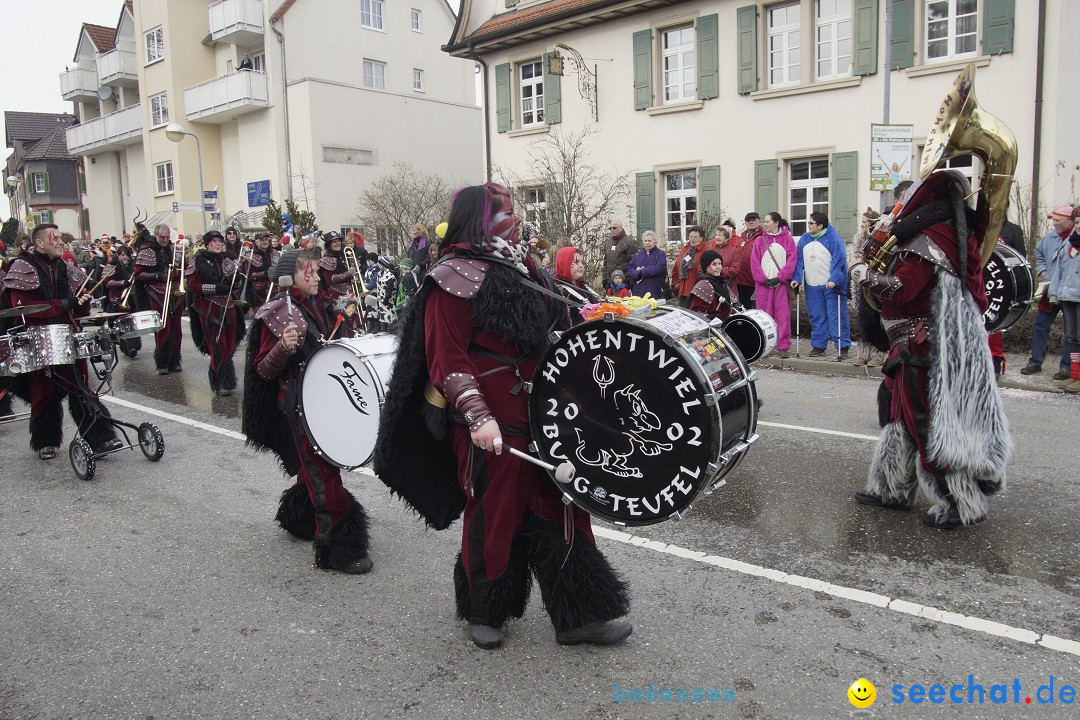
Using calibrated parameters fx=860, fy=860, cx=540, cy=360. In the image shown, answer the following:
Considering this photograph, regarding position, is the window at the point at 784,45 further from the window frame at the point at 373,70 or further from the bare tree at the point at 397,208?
the window frame at the point at 373,70

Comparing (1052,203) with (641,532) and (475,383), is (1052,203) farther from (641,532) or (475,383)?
(475,383)

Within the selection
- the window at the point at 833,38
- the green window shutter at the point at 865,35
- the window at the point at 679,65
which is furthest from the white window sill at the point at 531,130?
the green window shutter at the point at 865,35

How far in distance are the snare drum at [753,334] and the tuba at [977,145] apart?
1106mm

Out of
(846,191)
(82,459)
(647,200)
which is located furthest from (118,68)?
(82,459)

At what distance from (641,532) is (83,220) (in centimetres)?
5048

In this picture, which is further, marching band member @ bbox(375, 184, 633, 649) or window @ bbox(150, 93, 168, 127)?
window @ bbox(150, 93, 168, 127)

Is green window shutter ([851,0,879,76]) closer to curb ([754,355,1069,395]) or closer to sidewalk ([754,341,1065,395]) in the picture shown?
sidewalk ([754,341,1065,395])

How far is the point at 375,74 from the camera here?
1252 inches

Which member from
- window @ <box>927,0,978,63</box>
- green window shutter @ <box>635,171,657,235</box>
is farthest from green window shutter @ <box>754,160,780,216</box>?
window @ <box>927,0,978,63</box>

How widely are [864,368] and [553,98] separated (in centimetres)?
1255

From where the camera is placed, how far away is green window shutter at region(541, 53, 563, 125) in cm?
2047

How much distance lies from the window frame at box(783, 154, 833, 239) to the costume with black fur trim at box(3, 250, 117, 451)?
13.3 m

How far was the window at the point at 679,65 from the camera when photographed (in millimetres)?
18562

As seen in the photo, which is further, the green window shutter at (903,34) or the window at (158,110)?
the window at (158,110)
